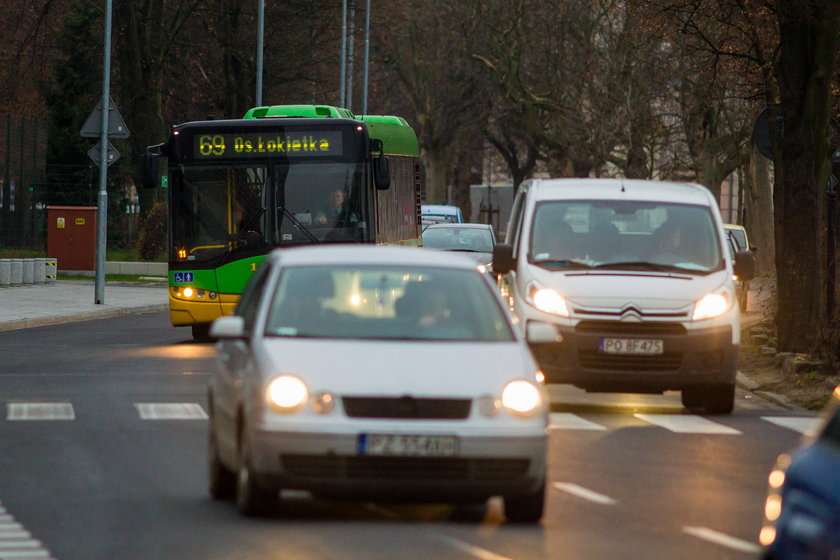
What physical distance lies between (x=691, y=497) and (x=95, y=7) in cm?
5103

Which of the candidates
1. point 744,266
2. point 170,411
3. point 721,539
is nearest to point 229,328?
point 721,539

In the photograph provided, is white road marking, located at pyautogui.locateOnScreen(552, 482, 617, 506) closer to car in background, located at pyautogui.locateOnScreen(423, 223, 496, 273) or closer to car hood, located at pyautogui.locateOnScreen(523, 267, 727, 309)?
car hood, located at pyautogui.locateOnScreen(523, 267, 727, 309)

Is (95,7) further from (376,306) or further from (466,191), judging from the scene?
(376,306)

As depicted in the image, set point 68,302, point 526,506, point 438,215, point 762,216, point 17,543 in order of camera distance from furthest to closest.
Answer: point 762,216
point 438,215
point 68,302
point 526,506
point 17,543

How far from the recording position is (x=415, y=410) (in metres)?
8.77

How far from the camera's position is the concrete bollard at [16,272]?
37688 millimetres

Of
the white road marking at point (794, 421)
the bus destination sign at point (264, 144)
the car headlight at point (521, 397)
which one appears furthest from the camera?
the bus destination sign at point (264, 144)

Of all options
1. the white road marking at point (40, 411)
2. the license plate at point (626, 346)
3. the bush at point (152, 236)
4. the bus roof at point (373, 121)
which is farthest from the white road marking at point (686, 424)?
the bush at point (152, 236)

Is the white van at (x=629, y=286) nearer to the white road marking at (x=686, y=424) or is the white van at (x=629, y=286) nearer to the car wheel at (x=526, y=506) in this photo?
the white road marking at (x=686, y=424)

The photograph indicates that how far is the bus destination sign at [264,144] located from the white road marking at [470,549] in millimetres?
14511

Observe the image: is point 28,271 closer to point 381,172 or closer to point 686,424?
point 381,172

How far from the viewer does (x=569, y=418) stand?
15.1 m

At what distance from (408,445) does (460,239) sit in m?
24.7

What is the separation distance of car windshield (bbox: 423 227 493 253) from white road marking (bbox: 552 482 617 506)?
22001 millimetres
